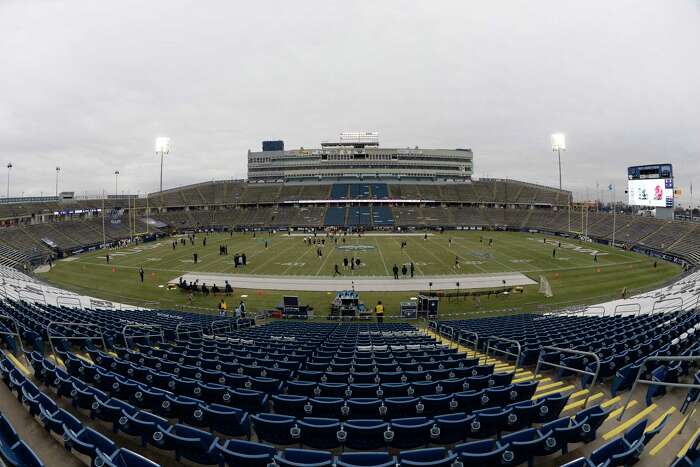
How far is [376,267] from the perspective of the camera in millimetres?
42094

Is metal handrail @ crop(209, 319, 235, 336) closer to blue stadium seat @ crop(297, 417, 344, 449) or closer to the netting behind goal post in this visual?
blue stadium seat @ crop(297, 417, 344, 449)

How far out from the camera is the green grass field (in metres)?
29.9

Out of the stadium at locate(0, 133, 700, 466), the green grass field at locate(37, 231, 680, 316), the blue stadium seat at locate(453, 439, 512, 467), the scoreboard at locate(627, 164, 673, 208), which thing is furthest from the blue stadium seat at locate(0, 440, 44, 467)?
the scoreboard at locate(627, 164, 673, 208)

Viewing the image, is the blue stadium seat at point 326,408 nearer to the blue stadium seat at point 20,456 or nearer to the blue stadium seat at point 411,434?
the blue stadium seat at point 411,434

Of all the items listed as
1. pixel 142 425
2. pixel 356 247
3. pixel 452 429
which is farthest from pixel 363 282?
pixel 142 425

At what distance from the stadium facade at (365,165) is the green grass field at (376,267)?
60.2 metres

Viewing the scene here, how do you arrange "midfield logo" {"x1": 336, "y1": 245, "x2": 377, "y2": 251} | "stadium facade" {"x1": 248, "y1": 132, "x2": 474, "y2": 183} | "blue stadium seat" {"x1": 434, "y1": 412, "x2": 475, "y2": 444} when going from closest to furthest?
"blue stadium seat" {"x1": 434, "y1": 412, "x2": 475, "y2": 444} → "midfield logo" {"x1": 336, "y1": 245, "x2": 377, "y2": 251} → "stadium facade" {"x1": 248, "y1": 132, "x2": 474, "y2": 183}

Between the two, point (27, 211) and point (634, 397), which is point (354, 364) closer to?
point (634, 397)

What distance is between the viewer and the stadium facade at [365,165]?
12256 centimetres

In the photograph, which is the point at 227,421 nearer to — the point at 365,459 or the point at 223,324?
the point at 365,459

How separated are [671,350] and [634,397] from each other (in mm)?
A: 2836

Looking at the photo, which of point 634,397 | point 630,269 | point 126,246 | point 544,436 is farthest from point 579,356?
point 126,246

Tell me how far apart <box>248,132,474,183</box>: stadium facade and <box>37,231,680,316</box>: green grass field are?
60243mm

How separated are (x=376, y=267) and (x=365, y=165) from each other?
278 feet
